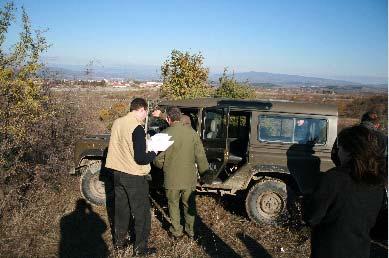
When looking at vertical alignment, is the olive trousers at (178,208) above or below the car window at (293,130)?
below

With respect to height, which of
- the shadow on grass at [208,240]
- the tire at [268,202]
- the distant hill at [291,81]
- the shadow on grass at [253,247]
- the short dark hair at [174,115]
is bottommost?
the shadow on grass at [253,247]

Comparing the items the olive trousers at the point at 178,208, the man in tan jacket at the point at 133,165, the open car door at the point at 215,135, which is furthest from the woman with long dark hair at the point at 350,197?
the open car door at the point at 215,135

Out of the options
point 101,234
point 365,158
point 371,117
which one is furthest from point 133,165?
point 371,117

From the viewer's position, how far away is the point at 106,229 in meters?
5.91

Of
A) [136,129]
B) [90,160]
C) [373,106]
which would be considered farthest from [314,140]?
[90,160]

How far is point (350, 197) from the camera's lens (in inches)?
102

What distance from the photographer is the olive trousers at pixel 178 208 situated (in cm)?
552

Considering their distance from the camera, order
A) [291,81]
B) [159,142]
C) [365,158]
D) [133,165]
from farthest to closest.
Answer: [291,81] < [159,142] < [133,165] < [365,158]

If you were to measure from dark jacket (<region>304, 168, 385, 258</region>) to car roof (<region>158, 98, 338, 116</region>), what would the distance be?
3.82 metres

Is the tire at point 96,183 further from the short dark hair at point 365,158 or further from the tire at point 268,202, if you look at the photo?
the short dark hair at point 365,158

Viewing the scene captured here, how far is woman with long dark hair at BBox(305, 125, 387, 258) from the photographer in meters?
2.57

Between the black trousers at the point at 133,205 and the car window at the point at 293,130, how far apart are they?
234 centimetres

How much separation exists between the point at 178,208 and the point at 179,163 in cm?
65

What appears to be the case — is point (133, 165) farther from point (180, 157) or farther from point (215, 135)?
point (215, 135)
